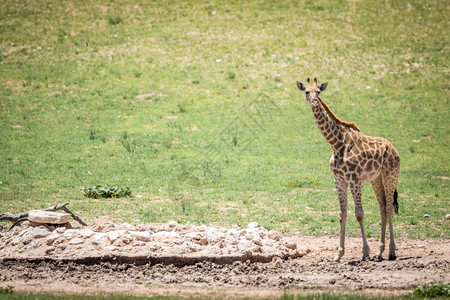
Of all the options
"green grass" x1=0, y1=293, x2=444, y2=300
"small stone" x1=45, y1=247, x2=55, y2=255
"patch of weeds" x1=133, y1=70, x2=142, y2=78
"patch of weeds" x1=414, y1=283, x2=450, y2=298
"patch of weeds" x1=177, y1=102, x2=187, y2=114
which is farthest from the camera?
"patch of weeds" x1=133, y1=70, x2=142, y2=78

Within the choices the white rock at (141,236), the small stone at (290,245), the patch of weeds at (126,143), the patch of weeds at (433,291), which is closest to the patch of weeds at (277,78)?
the patch of weeds at (126,143)

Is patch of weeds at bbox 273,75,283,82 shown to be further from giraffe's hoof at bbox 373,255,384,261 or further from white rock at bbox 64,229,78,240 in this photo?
white rock at bbox 64,229,78,240

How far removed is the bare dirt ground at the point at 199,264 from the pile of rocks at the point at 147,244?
0.9 inches

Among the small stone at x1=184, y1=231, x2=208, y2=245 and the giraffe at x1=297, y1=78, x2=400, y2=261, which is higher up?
the giraffe at x1=297, y1=78, x2=400, y2=261

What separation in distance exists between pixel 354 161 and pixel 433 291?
11.4ft

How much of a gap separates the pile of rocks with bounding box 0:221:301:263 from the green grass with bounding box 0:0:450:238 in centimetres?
261

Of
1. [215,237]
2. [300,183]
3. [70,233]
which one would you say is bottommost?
[300,183]

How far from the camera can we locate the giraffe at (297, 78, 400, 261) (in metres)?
13.8

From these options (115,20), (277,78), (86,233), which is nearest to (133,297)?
(86,233)

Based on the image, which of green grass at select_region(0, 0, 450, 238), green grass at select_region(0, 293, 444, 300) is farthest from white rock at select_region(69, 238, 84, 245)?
green grass at select_region(0, 0, 450, 238)

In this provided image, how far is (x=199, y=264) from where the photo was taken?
13.2 metres

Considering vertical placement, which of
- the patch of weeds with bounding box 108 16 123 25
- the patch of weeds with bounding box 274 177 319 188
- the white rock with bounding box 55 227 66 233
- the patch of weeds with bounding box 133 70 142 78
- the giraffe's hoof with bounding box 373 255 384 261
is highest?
the patch of weeds with bounding box 108 16 123 25

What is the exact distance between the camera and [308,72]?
3259 cm

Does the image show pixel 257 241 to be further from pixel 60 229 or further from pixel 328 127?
pixel 60 229
